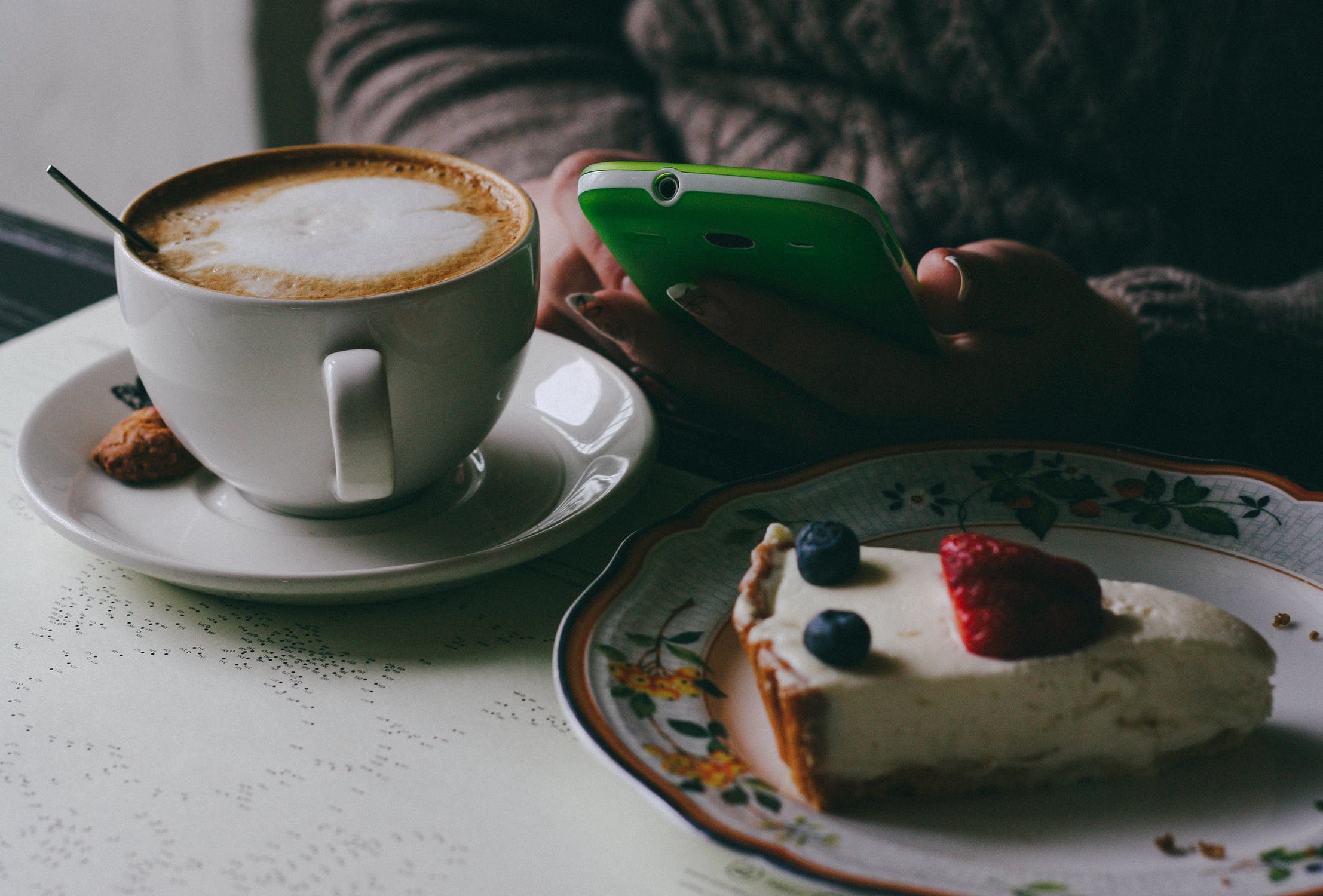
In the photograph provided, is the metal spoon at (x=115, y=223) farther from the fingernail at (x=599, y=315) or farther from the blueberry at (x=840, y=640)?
the blueberry at (x=840, y=640)

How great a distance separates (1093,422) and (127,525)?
2.53 feet

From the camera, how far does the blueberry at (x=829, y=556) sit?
59cm

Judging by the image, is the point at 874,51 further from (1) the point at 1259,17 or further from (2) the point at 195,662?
(2) the point at 195,662

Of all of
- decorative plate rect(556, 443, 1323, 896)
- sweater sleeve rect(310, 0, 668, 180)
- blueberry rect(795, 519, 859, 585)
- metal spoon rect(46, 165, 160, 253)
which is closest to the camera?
decorative plate rect(556, 443, 1323, 896)

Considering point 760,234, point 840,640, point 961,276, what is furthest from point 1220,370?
point 840,640

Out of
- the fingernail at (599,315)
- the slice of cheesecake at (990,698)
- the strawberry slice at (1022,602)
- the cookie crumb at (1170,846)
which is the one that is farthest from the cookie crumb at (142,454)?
the cookie crumb at (1170,846)

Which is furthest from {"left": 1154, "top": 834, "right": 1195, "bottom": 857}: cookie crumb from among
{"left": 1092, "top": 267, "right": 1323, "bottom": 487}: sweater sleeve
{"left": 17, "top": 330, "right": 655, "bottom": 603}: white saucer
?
{"left": 1092, "top": 267, "right": 1323, "bottom": 487}: sweater sleeve

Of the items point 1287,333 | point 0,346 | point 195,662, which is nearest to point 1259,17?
point 1287,333

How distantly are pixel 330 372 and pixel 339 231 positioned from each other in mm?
161

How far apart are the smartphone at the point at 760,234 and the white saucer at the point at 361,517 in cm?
14

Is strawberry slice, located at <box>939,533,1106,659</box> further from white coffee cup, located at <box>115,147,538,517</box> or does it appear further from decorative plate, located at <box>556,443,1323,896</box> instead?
white coffee cup, located at <box>115,147,538,517</box>

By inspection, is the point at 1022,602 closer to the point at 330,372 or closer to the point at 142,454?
the point at 330,372

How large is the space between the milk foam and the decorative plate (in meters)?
0.26

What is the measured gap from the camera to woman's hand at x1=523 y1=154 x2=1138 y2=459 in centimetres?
78
